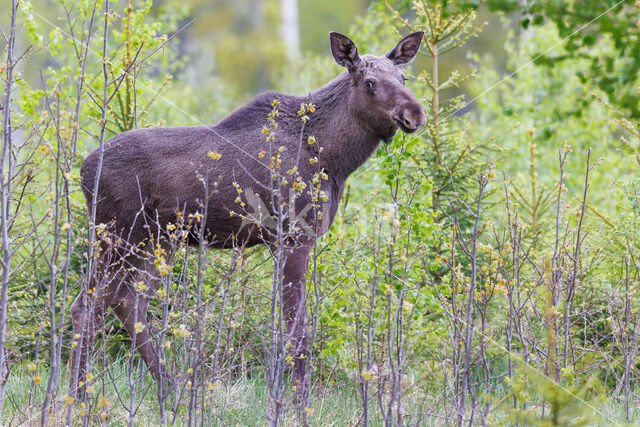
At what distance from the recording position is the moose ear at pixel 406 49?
6.62m

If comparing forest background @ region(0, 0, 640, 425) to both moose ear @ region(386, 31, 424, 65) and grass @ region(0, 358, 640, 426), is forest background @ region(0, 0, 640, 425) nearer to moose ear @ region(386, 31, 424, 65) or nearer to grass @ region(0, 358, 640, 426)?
grass @ region(0, 358, 640, 426)

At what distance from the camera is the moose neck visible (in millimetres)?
6375

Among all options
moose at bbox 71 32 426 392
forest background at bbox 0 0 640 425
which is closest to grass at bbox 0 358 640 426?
forest background at bbox 0 0 640 425

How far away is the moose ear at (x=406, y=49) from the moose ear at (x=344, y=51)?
0.39 meters

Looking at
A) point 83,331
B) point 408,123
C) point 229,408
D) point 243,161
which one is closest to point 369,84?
point 408,123

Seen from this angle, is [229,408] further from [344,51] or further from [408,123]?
[344,51]

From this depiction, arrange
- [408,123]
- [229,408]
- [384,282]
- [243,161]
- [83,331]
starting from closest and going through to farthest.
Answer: [83,331], [229,408], [408,123], [243,161], [384,282]

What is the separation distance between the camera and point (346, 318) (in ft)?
19.6

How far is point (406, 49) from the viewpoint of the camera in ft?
22.1

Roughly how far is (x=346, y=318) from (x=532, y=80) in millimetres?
12705

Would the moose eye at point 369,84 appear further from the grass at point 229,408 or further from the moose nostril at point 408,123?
the grass at point 229,408

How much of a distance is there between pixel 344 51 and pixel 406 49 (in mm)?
624

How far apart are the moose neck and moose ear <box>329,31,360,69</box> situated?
0.12 metres

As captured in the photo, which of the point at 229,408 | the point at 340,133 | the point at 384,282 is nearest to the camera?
the point at 229,408
